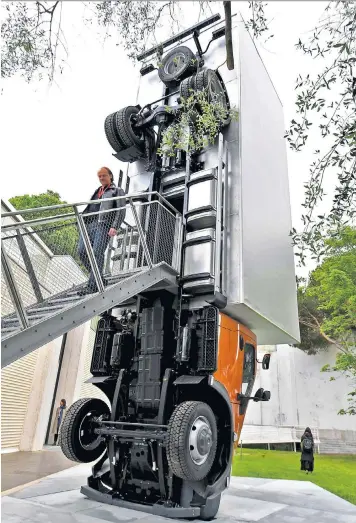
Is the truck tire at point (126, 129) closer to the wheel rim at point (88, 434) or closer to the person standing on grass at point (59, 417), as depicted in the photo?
the wheel rim at point (88, 434)

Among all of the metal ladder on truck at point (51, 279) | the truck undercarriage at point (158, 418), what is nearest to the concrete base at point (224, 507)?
the truck undercarriage at point (158, 418)

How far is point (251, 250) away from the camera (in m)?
7.12

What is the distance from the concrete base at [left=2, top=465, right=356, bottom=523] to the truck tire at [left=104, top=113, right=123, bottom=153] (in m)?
6.75

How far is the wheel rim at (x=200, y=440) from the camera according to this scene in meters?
5.15

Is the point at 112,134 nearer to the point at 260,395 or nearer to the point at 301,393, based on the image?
the point at 260,395

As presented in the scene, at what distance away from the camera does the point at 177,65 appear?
882 centimetres

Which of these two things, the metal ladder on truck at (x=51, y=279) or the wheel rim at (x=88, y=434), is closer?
the metal ladder on truck at (x=51, y=279)

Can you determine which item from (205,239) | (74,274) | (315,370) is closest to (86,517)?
(74,274)

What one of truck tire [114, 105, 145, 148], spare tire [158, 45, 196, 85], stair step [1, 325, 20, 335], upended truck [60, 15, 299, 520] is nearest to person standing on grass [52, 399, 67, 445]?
upended truck [60, 15, 299, 520]

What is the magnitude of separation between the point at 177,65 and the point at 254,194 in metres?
3.63

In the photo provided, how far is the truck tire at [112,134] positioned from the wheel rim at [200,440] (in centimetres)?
586

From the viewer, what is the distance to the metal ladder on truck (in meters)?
3.71

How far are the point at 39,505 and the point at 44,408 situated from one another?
24.2 ft

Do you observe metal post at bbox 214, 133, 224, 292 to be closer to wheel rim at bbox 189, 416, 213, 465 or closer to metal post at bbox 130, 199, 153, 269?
metal post at bbox 130, 199, 153, 269
